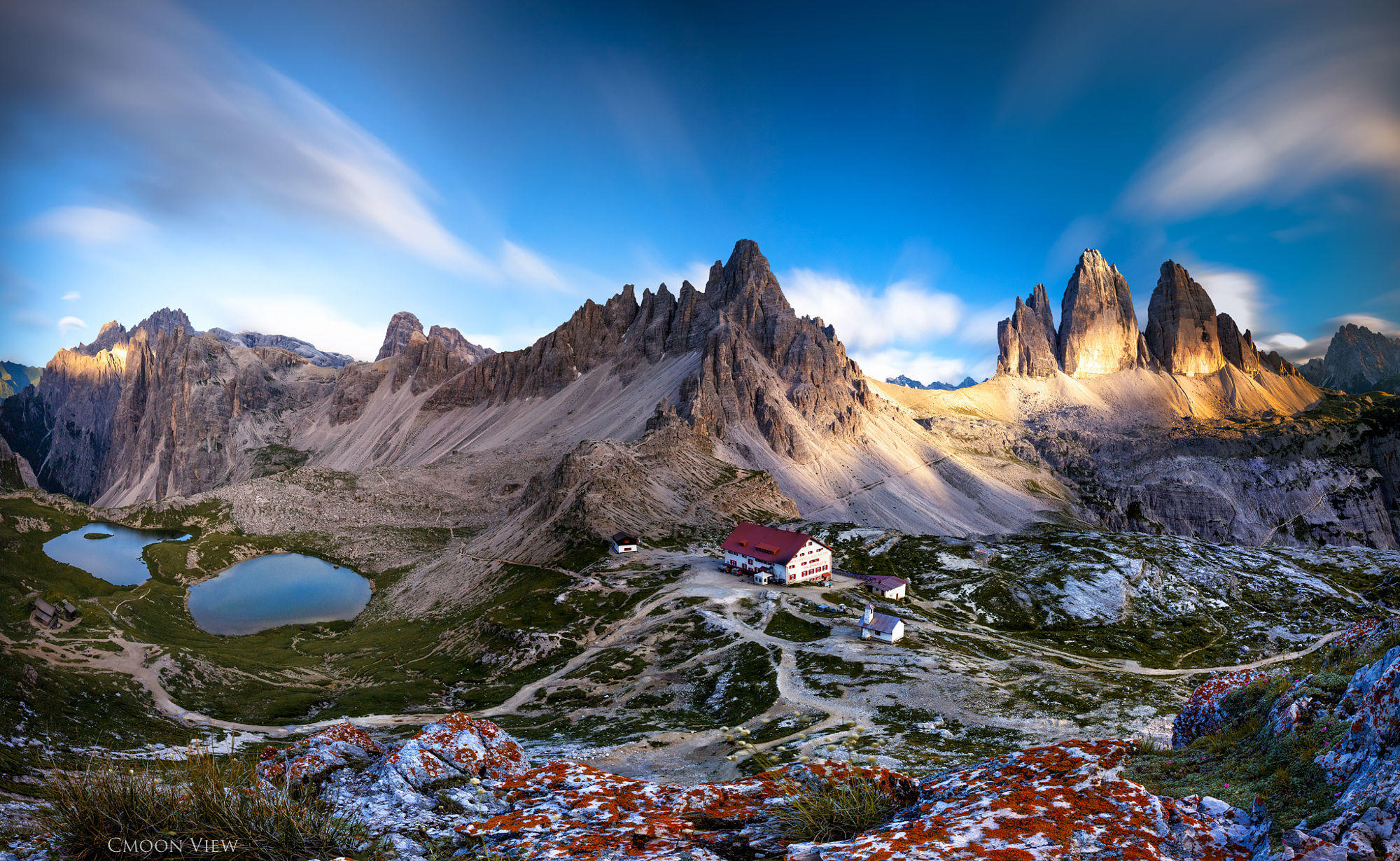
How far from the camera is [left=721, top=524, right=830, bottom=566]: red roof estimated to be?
9306 cm

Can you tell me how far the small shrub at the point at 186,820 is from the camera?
6590 mm

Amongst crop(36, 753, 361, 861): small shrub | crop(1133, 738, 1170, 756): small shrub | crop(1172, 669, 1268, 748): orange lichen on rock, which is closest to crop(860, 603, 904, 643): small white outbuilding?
crop(1172, 669, 1268, 748): orange lichen on rock

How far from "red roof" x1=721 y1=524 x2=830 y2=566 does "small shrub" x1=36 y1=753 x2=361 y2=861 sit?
290ft

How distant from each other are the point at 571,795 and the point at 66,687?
6392cm

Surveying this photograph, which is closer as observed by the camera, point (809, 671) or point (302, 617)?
point (809, 671)

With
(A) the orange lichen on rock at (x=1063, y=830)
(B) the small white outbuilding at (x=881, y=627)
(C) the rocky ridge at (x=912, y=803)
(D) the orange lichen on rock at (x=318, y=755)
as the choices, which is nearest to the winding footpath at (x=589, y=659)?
(B) the small white outbuilding at (x=881, y=627)

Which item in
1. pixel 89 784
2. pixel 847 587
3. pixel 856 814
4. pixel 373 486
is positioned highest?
pixel 373 486

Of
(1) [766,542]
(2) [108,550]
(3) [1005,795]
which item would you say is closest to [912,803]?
(3) [1005,795]

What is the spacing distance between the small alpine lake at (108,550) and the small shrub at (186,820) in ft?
454

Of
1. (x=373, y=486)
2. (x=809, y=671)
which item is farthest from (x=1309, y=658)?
(x=373, y=486)

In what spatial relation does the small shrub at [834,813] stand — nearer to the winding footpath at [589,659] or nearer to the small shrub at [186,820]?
the small shrub at [186,820]

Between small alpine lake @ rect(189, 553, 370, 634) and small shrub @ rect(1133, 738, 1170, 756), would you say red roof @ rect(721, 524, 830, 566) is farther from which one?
small shrub @ rect(1133, 738, 1170, 756)

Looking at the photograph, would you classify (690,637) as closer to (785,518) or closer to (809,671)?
(809,671)

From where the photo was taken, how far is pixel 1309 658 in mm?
13250
